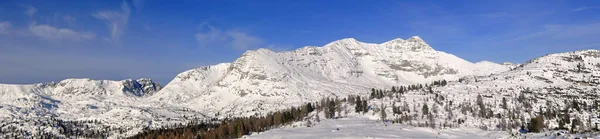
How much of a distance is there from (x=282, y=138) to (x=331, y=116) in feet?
217

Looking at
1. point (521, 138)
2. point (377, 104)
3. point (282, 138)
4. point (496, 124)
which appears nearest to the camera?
point (521, 138)

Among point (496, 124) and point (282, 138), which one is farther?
point (496, 124)

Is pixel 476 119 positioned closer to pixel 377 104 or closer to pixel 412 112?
pixel 412 112

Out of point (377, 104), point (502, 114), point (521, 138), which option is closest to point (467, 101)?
point (502, 114)

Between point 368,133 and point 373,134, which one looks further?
point 368,133

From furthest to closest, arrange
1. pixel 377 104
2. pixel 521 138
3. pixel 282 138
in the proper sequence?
pixel 377 104, pixel 282 138, pixel 521 138

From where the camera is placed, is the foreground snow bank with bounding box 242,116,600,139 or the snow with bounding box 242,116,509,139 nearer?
the foreground snow bank with bounding box 242,116,600,139

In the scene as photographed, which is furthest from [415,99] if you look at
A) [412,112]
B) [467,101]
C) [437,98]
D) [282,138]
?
[282,138]

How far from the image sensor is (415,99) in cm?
16850

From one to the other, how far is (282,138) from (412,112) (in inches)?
3048

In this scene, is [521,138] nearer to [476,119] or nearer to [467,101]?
[476,119]

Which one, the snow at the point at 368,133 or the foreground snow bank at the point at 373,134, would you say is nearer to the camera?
the foreground snow bank at the point at 373,134

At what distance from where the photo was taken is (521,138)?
56.2 meters

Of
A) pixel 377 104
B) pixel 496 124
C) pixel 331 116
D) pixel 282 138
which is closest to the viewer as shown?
pixel 282 138
